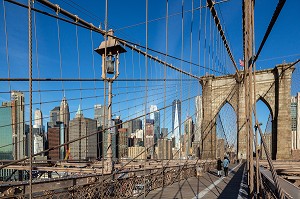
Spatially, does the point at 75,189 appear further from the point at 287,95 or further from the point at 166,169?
the point at 287,95

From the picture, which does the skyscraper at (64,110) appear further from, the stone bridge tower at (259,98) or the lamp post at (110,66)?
the stone bridge tower at (259,98)

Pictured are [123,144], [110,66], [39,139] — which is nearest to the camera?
[110,66]

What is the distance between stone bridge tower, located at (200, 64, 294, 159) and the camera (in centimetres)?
2100

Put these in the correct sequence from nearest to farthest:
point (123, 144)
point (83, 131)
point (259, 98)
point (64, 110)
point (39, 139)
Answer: point (64, 110) < point (39, 139) < point (123, 144) < point (83, 131) < point (259, 98)

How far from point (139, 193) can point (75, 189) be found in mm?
2599

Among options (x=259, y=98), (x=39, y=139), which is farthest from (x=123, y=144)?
(x=259, y=98)

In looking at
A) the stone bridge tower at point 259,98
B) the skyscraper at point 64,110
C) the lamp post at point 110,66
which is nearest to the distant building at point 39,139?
the skyscraper at point 64,110

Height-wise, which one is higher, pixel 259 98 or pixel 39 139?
pixel 259 98

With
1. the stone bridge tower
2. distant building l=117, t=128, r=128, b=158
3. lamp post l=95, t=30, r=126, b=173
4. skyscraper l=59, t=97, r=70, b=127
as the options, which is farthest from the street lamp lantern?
the stone bridge tower

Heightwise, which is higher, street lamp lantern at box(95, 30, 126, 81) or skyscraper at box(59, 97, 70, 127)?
street lamp lantern at box(95, 30, 126, 81)

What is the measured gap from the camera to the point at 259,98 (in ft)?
79.3

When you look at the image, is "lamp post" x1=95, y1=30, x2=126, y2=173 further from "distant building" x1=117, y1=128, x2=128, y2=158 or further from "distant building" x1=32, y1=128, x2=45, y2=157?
"distant building" x1=117, y1=128, x2=128, y2=158

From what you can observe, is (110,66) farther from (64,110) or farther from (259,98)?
(259,98)

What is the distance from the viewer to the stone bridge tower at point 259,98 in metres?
21.0
